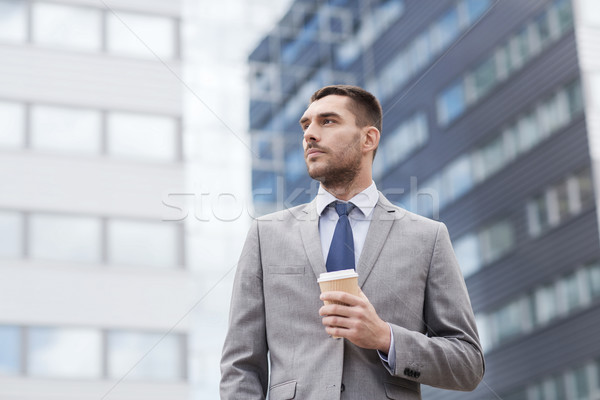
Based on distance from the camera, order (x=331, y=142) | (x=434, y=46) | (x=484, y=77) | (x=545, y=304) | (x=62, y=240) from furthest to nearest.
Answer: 1. (x=434, y=46)
2. (x=484, y=77)
3. (x=62, y=240)
4. (x=545, y=304)
5. (x=331, y=142)

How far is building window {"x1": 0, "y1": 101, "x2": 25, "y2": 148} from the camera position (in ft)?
60.5

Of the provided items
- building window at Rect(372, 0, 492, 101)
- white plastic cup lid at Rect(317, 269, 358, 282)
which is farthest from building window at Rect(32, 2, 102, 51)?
white plastic cup lid at Rect(317, 269, 358, 282)

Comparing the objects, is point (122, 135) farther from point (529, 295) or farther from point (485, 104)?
point (529, 295)

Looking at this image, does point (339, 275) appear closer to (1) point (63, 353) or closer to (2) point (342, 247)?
(2) point (342, 247)

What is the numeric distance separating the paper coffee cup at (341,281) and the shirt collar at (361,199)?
41 cm

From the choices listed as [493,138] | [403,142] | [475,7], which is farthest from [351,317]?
[403,142]

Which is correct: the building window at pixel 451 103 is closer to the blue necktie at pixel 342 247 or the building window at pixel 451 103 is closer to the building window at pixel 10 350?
the building window at pixel 10 350

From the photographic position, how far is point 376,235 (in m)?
2.33

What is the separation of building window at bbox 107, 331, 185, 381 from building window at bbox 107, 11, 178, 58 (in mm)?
6154

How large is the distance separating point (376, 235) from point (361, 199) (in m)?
0.16

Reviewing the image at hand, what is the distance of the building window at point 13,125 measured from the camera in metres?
18.5

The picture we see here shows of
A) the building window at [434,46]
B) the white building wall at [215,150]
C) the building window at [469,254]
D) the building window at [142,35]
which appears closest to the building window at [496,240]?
the building window at [469,254]

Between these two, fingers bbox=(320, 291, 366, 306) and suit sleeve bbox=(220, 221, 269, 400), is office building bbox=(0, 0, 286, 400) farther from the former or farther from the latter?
fingers bbox=(320, 291, 366, 306)

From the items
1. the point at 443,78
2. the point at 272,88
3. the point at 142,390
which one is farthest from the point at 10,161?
the point at 443,78
